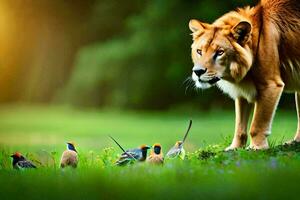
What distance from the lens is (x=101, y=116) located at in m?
5.16

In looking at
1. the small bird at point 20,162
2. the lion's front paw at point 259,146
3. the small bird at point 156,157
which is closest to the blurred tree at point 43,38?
the small bird at point 20,162

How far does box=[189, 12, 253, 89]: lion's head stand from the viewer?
427 cm

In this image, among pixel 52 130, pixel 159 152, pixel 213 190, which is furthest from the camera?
pixel 52 130

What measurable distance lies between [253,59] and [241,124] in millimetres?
438

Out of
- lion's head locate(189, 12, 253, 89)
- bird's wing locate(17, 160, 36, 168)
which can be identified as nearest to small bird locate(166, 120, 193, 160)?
lion's head locate(189, 12, 253, 89)

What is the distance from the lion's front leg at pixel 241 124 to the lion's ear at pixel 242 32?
428 millimetres

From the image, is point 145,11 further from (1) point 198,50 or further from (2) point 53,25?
(1) point 198,50

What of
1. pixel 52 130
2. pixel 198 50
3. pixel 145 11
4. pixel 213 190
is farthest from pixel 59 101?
pixel 213 190

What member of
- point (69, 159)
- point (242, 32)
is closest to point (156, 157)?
point (69, 159)

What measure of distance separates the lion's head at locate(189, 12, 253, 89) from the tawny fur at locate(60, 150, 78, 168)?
72 cm

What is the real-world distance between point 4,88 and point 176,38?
1095 millimetres

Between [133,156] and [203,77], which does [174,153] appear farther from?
[203,77]

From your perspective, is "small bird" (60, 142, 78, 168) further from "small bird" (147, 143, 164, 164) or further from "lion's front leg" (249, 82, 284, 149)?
"lion's front leg" (249, 82, 284, 149)

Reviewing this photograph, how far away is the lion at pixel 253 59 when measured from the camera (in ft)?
14.1
